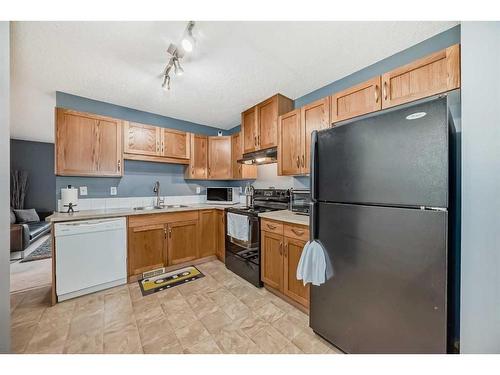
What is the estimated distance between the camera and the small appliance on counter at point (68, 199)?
90.3 inches

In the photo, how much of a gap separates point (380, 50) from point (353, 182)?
50.8 inches

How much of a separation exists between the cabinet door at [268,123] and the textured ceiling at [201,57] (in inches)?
4.6

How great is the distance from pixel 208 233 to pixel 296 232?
1.64 meters

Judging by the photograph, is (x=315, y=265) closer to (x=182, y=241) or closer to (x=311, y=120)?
(x=311, y=120)

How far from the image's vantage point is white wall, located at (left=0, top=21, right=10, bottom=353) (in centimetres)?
101

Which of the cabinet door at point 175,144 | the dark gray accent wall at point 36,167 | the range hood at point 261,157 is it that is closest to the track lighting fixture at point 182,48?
the cabinet door at point 175,144

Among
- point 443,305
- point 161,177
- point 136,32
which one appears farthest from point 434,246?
point 161,177

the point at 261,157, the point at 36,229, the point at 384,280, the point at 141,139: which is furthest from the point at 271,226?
the point at 36,229

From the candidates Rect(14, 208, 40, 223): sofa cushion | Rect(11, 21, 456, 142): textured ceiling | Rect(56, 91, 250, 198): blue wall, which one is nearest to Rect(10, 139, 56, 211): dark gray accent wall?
Rect(14, 208, 40, 223): sofa cushion

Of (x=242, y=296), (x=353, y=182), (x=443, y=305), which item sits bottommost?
(x=242, y=296)

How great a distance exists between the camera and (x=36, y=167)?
18.0ft

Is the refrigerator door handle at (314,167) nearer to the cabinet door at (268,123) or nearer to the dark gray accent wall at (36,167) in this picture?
the cabinet door at (268,123)
